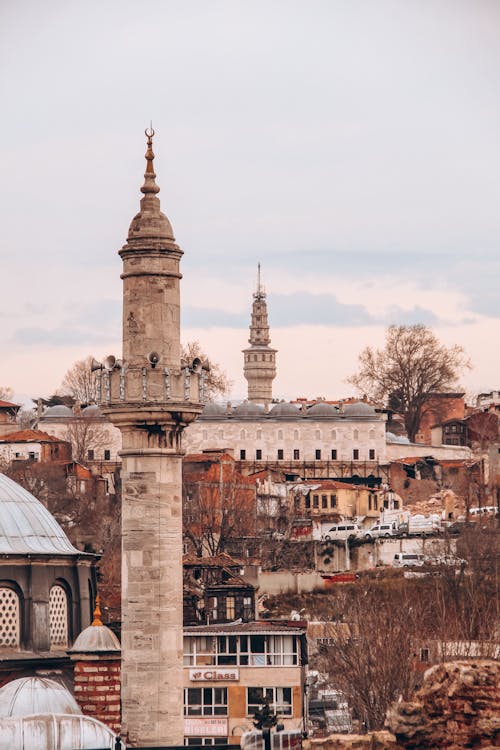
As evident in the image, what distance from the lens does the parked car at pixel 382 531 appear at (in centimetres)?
8588

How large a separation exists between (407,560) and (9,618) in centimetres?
4359

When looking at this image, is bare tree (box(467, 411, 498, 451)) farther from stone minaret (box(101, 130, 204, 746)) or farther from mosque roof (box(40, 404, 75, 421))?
stone minaret (box(101, 130, 204, 746))

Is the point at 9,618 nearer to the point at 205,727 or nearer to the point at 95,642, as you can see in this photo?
the point at 95,642

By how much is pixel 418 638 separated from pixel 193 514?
32.1m

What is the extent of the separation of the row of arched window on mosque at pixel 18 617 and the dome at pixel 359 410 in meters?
76.5

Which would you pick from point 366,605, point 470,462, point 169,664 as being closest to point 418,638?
point 366,605

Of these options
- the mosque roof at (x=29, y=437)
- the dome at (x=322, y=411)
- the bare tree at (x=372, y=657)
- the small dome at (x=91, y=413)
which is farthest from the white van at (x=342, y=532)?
the dome at (x=322, y=411)

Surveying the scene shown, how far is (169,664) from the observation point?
3269 cm

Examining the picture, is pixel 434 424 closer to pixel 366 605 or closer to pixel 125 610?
pixel 366 605

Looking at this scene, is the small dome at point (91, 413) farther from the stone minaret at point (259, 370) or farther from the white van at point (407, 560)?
the white van at point (407, 560)

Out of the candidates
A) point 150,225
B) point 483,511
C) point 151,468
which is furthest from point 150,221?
point 483,511

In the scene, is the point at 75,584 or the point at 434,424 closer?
the point at 75,584

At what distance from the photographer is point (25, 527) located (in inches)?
1654

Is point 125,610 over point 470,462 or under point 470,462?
under
